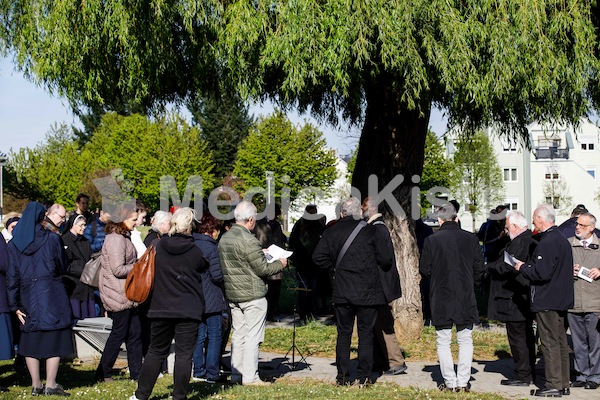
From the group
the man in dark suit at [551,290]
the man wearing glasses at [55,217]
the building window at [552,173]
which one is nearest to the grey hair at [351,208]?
the man in dark suit at [551,290]

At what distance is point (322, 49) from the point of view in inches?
371

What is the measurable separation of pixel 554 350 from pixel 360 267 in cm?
219

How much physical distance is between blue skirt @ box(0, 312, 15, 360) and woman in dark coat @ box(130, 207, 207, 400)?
1906 mm

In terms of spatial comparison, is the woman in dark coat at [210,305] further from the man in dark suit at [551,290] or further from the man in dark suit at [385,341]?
the man in dark suit at [551,290]

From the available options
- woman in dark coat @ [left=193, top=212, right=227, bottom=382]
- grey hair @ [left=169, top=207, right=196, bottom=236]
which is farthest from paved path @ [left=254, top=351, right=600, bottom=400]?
grey hair @ [left=169, top=207, right=196, bottom=236]

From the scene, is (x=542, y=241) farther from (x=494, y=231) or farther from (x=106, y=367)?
(x=494, y=231)

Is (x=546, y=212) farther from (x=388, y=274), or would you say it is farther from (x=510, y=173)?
(x=510, y=173)

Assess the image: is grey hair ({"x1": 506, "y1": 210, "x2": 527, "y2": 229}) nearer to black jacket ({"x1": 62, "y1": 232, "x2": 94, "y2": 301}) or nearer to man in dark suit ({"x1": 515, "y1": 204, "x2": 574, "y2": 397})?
man in dark suit ({"x1": 515, "y1": 204, "x2": 574, "y2": 397})

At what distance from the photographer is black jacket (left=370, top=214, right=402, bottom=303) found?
862 centimetres

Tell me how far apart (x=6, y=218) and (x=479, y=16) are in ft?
21.6

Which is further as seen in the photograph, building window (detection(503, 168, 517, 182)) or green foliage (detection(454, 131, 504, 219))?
building window (detection(503, 168, 517, 182))

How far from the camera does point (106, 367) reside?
8875 mm

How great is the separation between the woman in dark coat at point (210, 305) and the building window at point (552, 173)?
6881 cm

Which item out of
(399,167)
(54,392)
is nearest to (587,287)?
(399,167)
